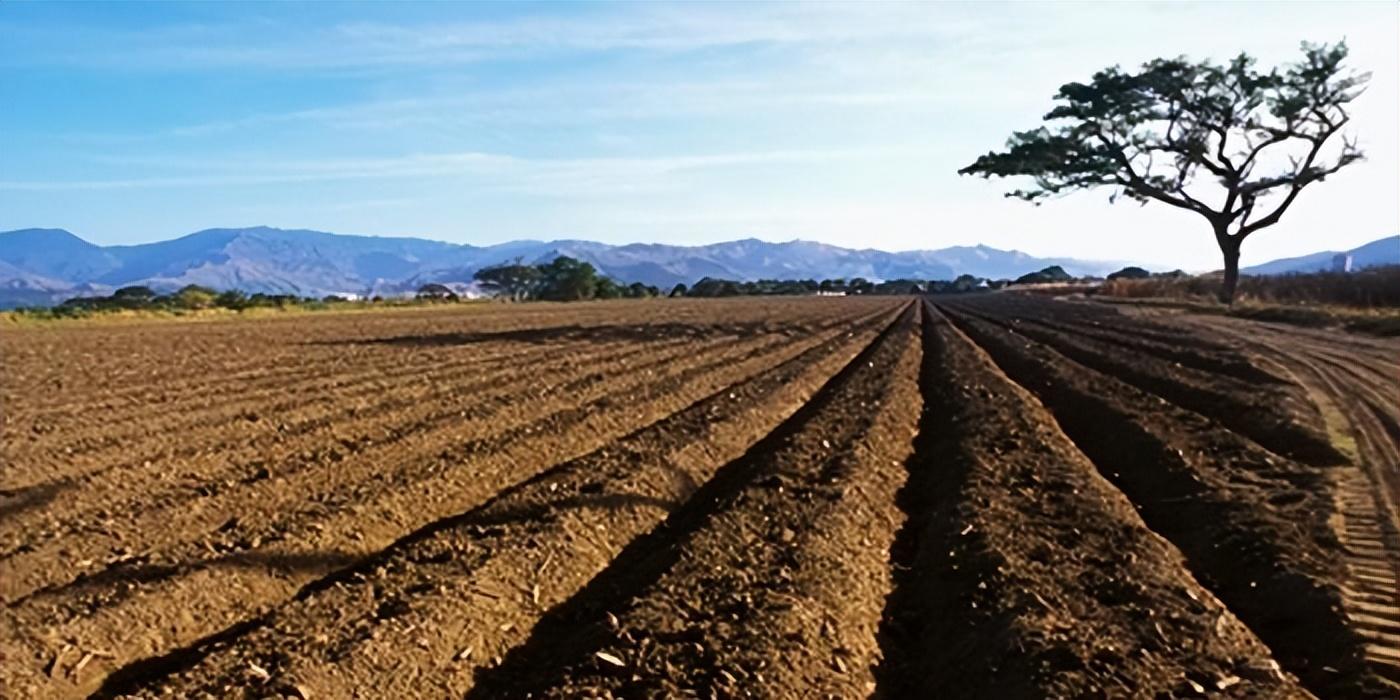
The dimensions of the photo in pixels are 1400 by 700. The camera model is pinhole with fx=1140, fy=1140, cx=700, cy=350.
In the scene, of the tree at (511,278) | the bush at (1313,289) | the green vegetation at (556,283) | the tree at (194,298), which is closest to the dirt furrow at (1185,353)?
the bush at (1313,289)

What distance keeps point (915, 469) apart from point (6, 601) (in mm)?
7066

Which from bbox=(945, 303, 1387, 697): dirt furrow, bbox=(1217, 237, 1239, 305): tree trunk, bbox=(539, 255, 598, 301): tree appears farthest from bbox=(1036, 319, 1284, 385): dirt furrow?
bbox=(539, 255, 598, 301): tree

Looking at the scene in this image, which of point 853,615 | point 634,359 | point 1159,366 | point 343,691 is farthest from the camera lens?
point 634,359

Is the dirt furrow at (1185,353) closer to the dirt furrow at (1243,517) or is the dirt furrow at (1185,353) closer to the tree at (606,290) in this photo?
the dirt furrow at (1243,517)

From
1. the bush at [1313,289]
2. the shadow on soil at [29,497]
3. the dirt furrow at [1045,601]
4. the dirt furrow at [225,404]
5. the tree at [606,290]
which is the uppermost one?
the bush at [1313,289]

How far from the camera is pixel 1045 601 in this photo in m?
5.96

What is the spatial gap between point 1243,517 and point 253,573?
647 centimetres

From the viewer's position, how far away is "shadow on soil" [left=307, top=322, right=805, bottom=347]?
94.2 ft

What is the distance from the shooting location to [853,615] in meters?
6.09

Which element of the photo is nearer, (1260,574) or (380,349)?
A: (1260,574)

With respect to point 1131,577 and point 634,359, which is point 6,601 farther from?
point 634,359

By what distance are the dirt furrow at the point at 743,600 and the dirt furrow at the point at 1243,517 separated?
2007 millimetres

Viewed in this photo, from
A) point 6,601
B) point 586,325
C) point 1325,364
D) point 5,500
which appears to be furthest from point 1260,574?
point 586,325

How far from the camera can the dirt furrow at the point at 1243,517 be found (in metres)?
5.61
